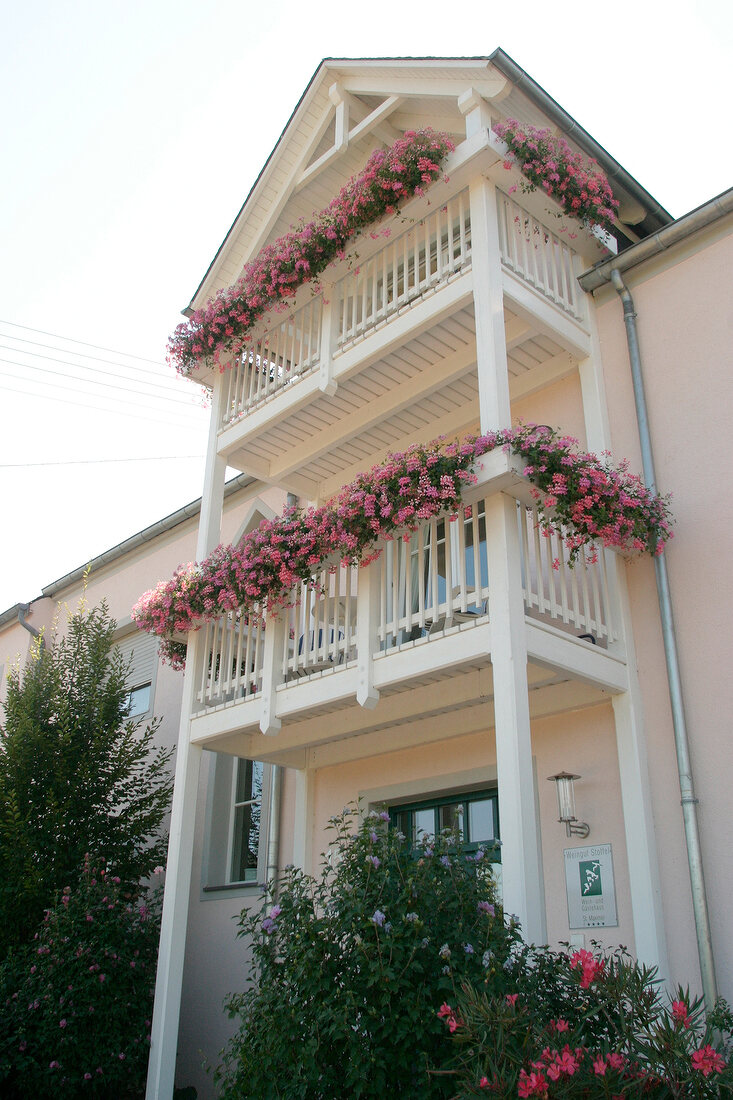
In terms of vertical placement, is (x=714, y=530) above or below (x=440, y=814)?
above

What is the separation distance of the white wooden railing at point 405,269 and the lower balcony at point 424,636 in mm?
1886

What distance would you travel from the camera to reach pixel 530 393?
868 centimetres

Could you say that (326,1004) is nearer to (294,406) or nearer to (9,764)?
(294,406)

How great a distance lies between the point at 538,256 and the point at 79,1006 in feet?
24.4

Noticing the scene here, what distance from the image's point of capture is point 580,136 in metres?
8.27

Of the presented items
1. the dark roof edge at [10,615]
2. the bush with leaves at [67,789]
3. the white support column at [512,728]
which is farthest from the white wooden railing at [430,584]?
the dark roof edge at [10,615]

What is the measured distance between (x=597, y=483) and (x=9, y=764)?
699 cm

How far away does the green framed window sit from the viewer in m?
7.99

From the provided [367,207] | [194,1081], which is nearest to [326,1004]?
[194,1081]

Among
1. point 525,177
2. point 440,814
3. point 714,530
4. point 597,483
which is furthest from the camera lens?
point 440,814

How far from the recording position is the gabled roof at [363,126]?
791cm

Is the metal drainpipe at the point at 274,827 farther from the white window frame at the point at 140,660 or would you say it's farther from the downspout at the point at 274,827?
the white window frame at the point at 140,660

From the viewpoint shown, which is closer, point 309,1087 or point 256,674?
point 309,1087

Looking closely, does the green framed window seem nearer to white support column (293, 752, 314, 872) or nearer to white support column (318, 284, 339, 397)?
white support column (293, 752, 314, 872)
